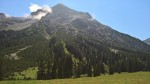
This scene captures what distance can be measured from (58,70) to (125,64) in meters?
64.2

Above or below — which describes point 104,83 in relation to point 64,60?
below

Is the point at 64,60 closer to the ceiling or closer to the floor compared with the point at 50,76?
closer to the ceiling

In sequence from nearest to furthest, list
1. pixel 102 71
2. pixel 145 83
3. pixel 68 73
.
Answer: pixel 145 83 < pixel 68 73 < pixel 102 71

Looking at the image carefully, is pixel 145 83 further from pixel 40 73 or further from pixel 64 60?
pixel 64 60

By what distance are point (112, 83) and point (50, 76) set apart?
277ft

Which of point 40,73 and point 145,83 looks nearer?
point 145,83

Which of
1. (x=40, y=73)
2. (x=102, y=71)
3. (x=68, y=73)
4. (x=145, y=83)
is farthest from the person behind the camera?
(x=102, y=71)

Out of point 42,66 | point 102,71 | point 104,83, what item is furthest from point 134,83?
point 102,71

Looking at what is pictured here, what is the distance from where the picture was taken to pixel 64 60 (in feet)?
490

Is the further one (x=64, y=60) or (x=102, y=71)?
(x=102, y=71)

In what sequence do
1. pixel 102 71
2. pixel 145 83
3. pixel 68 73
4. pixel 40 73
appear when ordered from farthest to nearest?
pixel 102 71, pixel 68 73, pixel 40 73, pixel 145 83

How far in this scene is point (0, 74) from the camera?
457ft

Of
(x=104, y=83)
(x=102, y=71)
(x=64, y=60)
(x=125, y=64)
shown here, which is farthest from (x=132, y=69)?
(x=104, y=83)

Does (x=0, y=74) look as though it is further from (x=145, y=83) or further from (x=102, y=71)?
(x=145, y=83)
